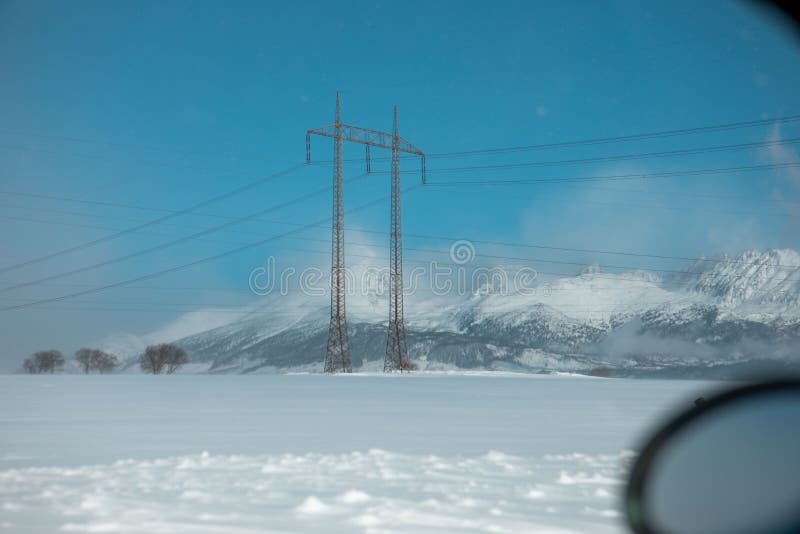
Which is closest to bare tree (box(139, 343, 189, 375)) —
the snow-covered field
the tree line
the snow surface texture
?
the tree line

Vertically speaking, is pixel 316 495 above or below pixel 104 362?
above

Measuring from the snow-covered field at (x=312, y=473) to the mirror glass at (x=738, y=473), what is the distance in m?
0.22

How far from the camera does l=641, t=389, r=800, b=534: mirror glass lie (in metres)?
1.57

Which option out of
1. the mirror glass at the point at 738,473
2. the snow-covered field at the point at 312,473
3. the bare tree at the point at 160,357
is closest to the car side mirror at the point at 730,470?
the mirror glass at the point at 738,473

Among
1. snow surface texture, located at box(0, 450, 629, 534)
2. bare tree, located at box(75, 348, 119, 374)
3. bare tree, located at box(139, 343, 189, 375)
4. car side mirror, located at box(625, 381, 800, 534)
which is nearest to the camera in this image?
car side mirror, located at box(625, 381, 800, 534)

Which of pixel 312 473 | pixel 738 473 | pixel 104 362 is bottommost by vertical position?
pixel 104 362

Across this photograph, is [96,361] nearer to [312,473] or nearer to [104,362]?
[104,362]

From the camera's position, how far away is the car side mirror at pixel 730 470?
1.56 m

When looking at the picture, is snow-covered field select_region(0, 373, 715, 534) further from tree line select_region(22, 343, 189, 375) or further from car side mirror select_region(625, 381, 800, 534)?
tree line select_region(22, 343, 189, 375)

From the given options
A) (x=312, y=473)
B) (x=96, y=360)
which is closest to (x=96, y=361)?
(x=96, y=360)

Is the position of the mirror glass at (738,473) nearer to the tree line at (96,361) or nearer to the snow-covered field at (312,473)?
the snow-covered field at (312,473)

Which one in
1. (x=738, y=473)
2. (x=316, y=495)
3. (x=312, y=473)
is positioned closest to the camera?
(x=738, y=473)

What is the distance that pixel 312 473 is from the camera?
20.2 feet

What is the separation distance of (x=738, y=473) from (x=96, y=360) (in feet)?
511
